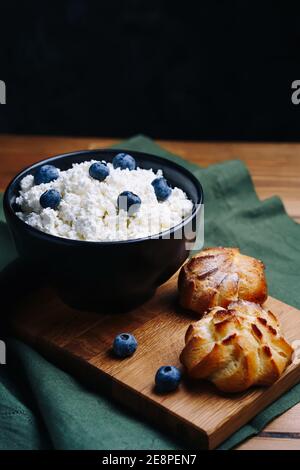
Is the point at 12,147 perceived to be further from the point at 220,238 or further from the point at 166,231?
the point at 166,231

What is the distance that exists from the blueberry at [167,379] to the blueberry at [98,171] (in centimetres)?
54

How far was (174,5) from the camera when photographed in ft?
11.3

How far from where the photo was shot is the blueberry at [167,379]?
1685 millimetres

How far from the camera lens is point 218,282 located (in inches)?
76.5

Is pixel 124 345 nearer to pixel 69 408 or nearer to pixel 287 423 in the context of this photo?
pixel 69 408

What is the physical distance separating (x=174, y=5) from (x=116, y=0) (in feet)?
0.85

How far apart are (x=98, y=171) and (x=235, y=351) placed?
590 mm

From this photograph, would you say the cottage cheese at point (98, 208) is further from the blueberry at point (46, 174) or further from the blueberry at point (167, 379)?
the blueberry at point (167, 379)

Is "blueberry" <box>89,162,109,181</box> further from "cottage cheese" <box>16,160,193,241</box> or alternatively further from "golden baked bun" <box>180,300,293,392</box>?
"golden baked bun" <box>180,300,293,392</box>

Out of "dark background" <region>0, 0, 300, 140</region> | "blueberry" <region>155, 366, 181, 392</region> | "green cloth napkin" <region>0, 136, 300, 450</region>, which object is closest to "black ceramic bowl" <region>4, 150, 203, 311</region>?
"green cloth napkin" <region>0, 136, 300, 450</region>

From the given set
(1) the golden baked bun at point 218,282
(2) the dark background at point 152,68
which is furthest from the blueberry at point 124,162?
(2) the dark background at point 152,68

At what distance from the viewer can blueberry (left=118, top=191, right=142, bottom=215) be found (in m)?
1.89
